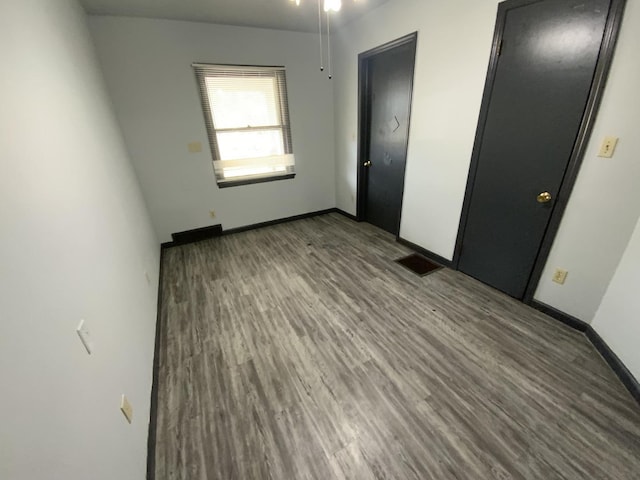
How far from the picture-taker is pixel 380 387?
1577 millimetres

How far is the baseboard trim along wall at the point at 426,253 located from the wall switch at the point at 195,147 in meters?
2.70

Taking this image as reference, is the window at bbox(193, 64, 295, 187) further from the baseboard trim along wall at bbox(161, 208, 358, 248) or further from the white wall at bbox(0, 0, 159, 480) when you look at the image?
the white wall at bbox(0, 0, 159, 480)

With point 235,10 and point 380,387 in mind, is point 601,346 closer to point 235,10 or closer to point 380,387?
point 380,387

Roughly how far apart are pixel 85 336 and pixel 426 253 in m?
2.87

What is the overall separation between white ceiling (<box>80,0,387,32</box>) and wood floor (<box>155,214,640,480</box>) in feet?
8.60

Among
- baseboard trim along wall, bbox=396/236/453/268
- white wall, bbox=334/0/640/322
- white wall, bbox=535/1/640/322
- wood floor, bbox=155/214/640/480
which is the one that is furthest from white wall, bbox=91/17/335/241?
white wall, bbox=535/1/640/322

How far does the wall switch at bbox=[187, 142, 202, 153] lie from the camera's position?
3229mm

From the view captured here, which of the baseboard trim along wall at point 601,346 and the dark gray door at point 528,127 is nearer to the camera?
the baseboard trim along wall at point 601,346

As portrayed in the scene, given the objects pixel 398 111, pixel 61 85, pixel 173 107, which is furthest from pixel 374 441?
pixel 173 107

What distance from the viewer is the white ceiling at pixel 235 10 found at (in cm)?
240

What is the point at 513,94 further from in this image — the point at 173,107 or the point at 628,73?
the point at 173,107

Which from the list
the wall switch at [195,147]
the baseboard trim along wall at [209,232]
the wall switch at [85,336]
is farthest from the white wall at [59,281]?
the baseboard trim along wall at [209,232]

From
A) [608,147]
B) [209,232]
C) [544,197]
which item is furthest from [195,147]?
[608,147]

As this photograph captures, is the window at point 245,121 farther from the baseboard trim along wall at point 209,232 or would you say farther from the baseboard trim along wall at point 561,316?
the baseboard trim along wall at point 561,316
